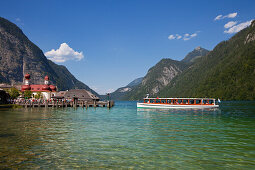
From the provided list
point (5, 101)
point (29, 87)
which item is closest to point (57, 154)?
point (5, 101)

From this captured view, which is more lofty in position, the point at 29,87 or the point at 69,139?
the point at 29,87

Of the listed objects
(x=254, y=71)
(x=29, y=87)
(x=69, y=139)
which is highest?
(x=254, y=71)

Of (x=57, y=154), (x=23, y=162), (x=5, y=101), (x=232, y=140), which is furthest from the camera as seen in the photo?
(x=5, y=101)

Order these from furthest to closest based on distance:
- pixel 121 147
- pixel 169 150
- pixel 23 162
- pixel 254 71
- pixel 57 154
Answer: pixel 254 71 < pixel 121 147 < pixel 169 150 < pixel 57 154 < pixel 23 162

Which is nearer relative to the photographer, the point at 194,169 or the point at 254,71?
the point at 194,169

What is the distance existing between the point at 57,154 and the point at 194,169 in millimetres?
8417

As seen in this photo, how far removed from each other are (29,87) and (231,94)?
16835 centimetres

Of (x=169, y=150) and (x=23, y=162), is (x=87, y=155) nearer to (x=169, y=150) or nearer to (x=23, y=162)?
(x=23, y=162)

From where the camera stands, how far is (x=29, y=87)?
11912 centimetres

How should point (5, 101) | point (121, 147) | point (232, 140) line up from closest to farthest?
1. point (121, 147)
2. point (232, 140)
3. point (5, 101)

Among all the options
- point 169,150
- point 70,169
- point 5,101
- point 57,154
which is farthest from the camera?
point 5,101

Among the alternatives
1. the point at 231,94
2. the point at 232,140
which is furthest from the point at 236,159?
the point at 231,94

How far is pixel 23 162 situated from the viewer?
1166cm

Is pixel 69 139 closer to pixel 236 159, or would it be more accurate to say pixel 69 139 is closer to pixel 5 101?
pixel 236 159
